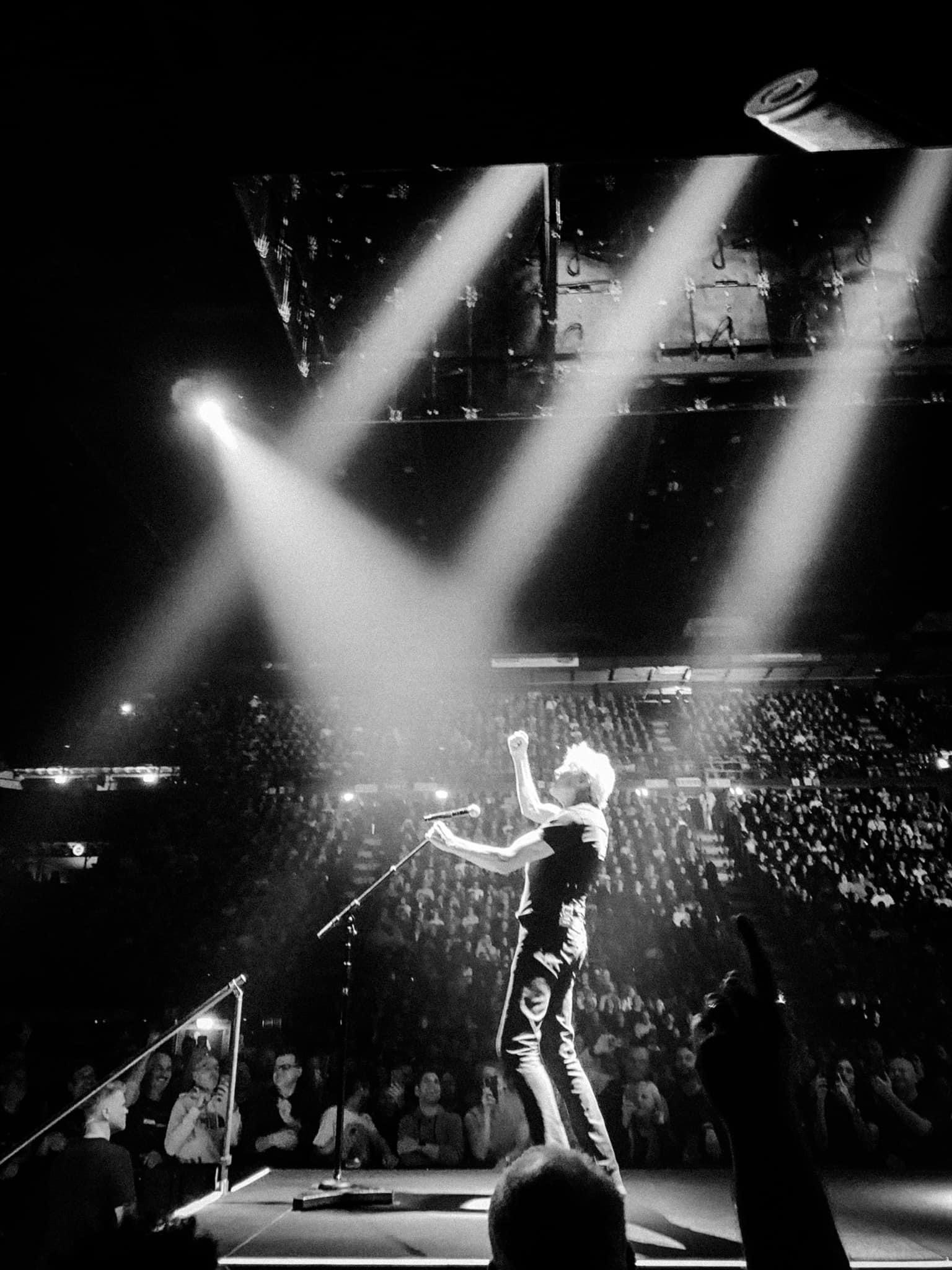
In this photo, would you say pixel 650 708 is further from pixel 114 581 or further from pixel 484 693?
pixel 114 581

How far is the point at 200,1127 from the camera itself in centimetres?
409

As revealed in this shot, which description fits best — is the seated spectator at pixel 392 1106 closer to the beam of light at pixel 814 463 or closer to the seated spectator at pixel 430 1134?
the seated spectator at pixel 430 1134

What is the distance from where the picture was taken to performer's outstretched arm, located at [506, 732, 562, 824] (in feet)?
8.92

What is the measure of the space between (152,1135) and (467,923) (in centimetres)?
334

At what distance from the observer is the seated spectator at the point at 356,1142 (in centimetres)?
424

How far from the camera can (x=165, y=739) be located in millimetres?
7582

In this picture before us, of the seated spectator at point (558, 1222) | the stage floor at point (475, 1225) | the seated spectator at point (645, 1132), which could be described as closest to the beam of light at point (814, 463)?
the seated spectator at point (645, 1132)

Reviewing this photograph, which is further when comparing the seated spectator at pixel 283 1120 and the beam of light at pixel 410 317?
the seated spectator at pixel 283 1120

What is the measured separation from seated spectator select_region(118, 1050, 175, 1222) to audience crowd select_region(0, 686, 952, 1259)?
2 centimetres

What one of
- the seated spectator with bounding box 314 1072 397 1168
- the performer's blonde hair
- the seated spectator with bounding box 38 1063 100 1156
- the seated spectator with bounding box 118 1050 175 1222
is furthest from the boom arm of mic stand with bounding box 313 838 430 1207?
the seated spectator with bounding box 38 1063 100 1156

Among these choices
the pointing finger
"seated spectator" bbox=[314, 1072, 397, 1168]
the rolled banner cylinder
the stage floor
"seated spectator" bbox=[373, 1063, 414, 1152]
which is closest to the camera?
the pointing finger

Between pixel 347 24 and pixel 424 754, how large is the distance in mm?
6912

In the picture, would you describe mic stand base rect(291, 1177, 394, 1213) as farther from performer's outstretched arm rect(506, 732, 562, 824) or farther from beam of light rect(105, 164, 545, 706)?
beam of light rect(105, 164, 545, 706)

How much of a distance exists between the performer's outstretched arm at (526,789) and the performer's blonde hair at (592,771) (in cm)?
12
